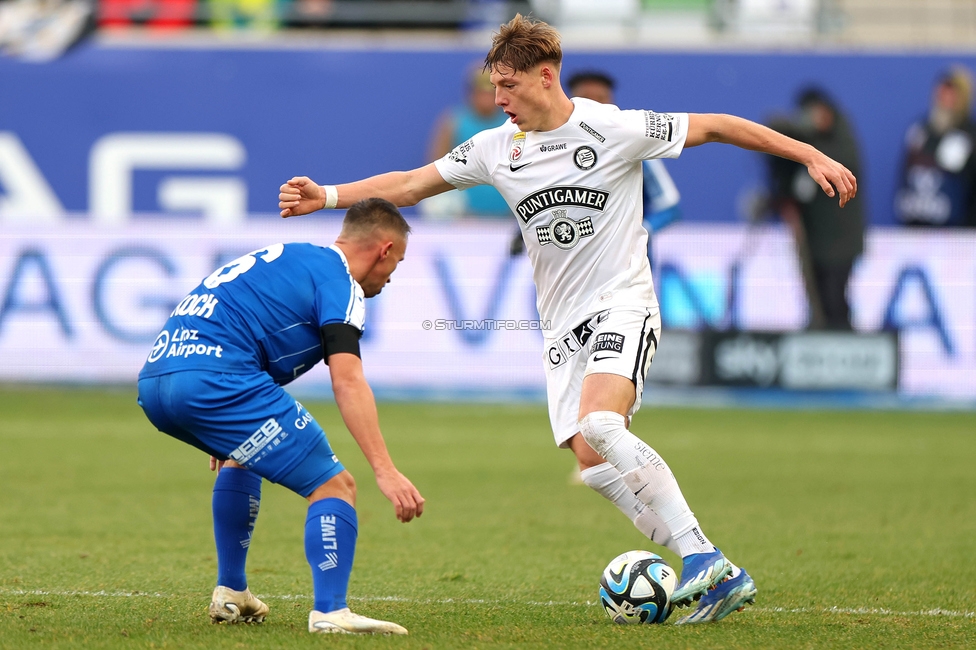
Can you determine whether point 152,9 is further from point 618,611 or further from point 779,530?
point 618,611

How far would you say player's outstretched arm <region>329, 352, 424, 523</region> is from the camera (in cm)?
476

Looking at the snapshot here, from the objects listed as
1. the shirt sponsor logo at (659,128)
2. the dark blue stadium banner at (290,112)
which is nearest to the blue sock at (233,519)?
the shirt sponsor logo at (659,128)

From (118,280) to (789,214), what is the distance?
8.01m

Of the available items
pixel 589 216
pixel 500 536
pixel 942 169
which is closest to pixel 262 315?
pixel 589 216

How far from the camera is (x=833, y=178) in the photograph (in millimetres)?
5555

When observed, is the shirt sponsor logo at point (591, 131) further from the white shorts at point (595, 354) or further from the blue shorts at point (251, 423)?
the blue shorts at point (251, 423)

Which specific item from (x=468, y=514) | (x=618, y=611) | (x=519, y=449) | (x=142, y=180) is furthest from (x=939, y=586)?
(x=142, y=180)

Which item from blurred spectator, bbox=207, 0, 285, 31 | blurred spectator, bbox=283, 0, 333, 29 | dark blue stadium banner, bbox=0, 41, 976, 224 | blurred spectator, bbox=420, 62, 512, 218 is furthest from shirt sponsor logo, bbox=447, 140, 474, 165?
blurred spectator, bbox=207, 0, 285, 31

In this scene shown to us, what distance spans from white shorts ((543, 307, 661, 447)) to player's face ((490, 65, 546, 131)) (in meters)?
0.87

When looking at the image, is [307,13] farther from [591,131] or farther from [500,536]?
[591,131]

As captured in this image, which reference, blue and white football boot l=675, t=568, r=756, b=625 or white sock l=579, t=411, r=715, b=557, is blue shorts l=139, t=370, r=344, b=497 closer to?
white sock l=579, t=411, r=715, b=557

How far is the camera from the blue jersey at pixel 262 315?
506cm

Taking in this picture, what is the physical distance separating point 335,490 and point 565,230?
1.57m

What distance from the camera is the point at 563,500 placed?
957cm
